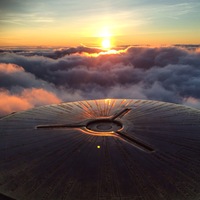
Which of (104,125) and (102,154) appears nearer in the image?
(102,154)

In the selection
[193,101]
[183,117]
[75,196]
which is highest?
[183,117]

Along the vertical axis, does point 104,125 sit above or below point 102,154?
above

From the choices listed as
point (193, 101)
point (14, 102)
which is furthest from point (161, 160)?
point (193, 101)

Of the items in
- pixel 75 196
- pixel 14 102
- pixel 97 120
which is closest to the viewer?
pixel 75 196

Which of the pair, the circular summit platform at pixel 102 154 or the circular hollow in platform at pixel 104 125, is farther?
the circular hollow in platform at pixel 104 125

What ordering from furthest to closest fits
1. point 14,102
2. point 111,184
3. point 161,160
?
point 14,102 < point 161,160 < point 111,184

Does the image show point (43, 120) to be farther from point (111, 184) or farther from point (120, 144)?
point (111, 184)
